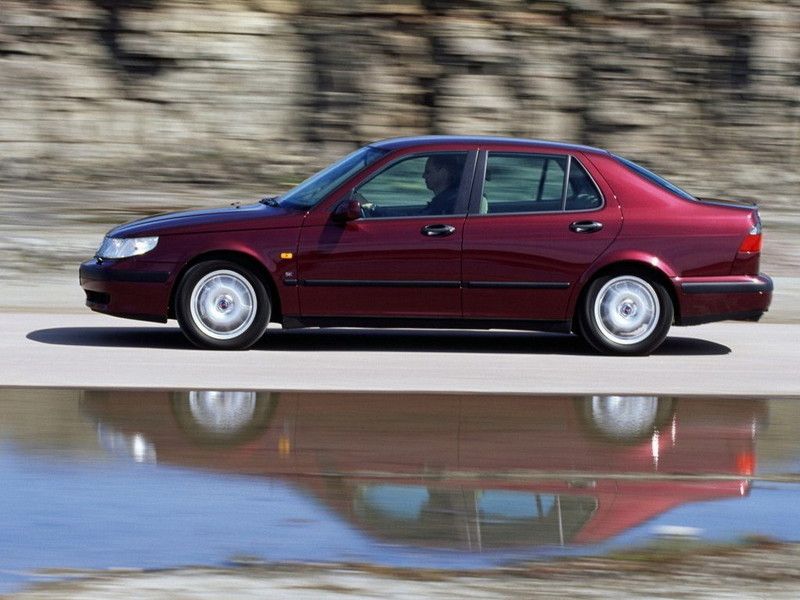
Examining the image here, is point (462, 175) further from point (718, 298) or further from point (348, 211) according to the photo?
point (718, 298)

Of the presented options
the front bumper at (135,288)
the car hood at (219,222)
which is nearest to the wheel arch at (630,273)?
the car hood at (219,222)

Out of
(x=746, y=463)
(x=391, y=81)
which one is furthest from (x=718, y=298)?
(x=391, y=81)

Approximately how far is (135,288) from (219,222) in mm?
723

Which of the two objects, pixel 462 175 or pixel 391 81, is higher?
pixel 391 81

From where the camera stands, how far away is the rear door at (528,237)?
9992 millimetres

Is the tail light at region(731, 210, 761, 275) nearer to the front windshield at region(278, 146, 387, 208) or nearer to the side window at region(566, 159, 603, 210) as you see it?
the side window at region(566, 159, 603, 210)

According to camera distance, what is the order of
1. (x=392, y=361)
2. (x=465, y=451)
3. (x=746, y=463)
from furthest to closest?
(x=392, y=361), (x=465, y=451), (x=746, y=463)

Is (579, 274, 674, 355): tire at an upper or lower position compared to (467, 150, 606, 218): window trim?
lower

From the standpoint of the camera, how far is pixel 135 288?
10094 mm

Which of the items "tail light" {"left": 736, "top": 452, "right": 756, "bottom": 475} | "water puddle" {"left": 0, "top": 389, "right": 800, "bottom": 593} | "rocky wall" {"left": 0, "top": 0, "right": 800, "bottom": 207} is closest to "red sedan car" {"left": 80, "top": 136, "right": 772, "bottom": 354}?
"water puddle" {"left": 0, "top": 389, "right": 800, "bottom": 593}

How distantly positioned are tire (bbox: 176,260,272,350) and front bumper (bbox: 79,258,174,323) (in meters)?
0.12

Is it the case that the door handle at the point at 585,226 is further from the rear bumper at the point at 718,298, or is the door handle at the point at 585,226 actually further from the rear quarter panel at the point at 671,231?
the rear bumper at the point at 718,298

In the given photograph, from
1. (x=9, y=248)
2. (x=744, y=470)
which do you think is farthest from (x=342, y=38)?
(x=744, y=470)

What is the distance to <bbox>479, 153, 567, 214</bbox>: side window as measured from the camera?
10078 millimetres
